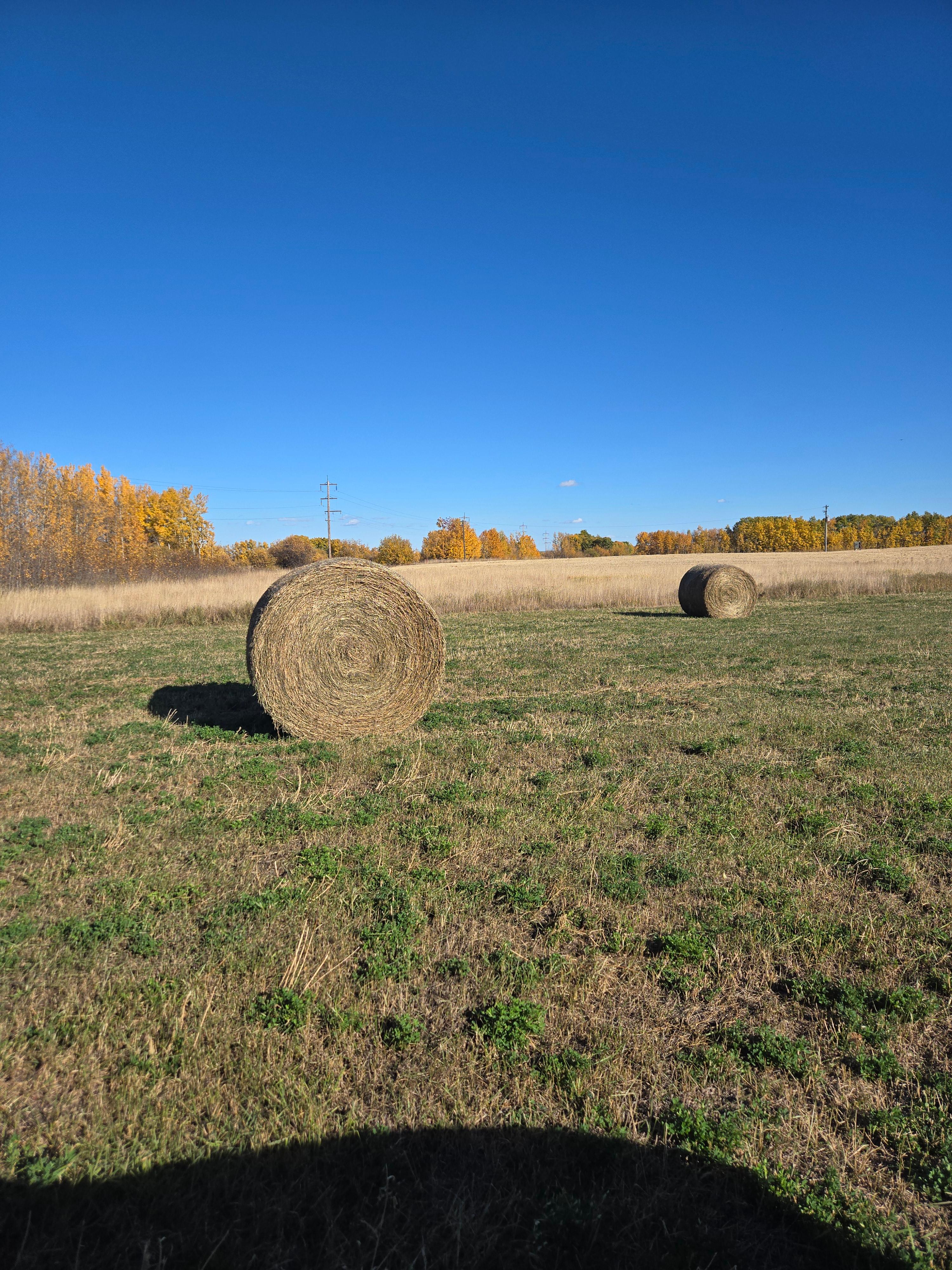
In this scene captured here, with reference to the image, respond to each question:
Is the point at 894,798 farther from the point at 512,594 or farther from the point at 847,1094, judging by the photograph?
the point at 512,594

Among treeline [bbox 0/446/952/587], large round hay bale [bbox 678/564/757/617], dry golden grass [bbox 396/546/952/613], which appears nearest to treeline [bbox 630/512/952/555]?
treeline [bbox 0/446/952/587]

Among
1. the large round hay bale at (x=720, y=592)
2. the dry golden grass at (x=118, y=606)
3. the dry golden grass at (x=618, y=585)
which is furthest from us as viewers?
the dry golden grass at (x=618, y=585)

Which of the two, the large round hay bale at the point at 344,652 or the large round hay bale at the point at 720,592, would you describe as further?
the large round hay bale at the point at 720,592

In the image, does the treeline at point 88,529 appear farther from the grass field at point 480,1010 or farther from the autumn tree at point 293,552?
the grass field at point 480,1010

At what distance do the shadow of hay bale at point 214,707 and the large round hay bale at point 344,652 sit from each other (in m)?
0.54

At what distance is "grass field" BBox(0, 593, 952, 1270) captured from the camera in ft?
8.05

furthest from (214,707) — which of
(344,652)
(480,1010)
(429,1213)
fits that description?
(429,1213)

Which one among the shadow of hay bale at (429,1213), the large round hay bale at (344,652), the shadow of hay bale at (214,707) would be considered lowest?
the shadow of hay bale at (429,1213)

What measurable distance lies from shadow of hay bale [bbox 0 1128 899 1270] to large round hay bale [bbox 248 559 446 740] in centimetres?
682

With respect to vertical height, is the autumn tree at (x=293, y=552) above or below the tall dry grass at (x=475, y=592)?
above

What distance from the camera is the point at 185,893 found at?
466cm

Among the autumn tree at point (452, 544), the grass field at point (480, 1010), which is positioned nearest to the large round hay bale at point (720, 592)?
the grass field at point (480, 1010)

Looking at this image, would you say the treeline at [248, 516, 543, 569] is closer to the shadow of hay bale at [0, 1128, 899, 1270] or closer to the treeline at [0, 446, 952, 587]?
the treeline at [0, 446, 952, 587]

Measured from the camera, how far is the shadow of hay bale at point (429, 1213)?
231cm
